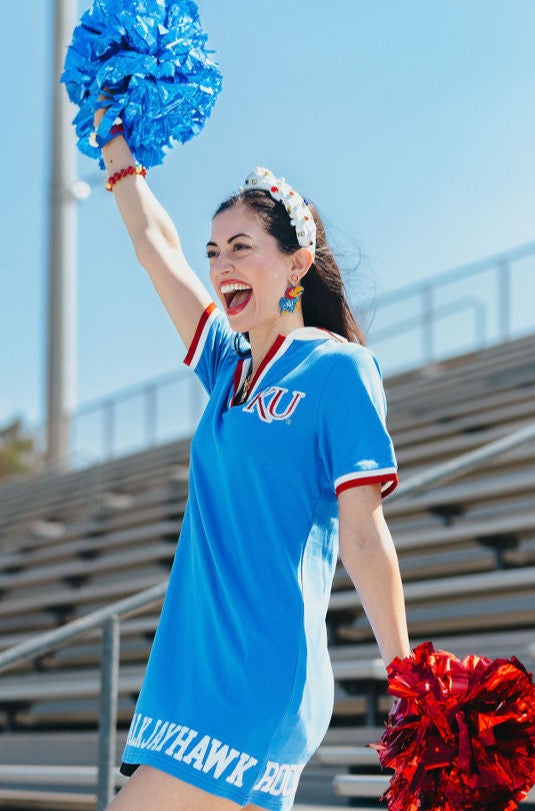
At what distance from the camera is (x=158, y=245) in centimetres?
223

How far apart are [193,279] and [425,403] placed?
5575 mm

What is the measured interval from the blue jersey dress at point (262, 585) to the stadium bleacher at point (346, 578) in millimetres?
1708

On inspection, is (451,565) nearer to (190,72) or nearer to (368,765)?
(368,765)

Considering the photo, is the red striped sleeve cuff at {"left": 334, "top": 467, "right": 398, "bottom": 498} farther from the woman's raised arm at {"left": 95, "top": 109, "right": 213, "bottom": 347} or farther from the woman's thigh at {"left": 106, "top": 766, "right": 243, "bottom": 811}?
the woman's raised arm at {"left": 95, "top": 109, "right": 213, "bottom": 347}

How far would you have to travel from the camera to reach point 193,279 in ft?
7.22

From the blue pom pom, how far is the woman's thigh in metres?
1.14

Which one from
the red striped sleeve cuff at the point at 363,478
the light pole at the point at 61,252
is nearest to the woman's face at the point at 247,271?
the red striped sleeve cuff at the point at 363,478

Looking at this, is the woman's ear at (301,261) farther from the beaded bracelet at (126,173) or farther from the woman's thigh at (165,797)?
the woman's thigh at (165,797)

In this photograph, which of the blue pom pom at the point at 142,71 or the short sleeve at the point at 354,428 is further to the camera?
the blue pom pom at the point at 142,71

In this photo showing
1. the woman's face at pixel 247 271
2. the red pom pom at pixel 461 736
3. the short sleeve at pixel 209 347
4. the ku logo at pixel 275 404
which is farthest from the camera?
the short sleeve at pixel 209 347

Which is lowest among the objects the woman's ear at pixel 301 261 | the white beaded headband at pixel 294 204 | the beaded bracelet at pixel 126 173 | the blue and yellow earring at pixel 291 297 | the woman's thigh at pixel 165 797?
the woman's thigh at pixel 165 797

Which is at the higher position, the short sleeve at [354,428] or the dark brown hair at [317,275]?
the dark brown hair at [317,275]

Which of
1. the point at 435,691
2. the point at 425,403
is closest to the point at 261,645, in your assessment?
the point at 435,691

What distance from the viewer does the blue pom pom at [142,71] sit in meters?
2.26
